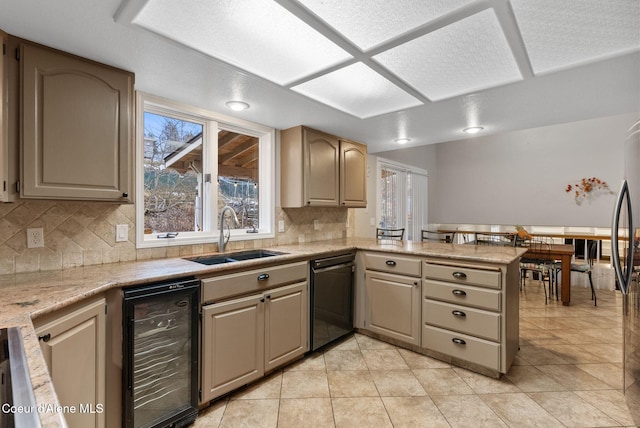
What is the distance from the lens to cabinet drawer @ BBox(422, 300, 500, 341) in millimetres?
2232

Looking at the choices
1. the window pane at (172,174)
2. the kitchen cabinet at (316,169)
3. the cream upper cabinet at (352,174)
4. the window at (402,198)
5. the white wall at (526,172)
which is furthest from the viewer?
the white wall at (526,172)

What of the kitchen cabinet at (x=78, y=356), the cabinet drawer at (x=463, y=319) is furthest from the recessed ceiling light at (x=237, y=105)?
the cabinet drawer at (x=463, y=319)

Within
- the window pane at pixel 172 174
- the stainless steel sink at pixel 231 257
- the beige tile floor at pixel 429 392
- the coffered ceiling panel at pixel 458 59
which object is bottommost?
the beige tile floor at pixel 429 392

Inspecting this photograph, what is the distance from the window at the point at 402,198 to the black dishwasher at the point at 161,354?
345 cm

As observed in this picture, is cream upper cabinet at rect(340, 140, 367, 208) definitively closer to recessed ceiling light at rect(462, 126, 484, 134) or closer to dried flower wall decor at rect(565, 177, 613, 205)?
recessed ceiling light at rect(462, 126, 484, 134)

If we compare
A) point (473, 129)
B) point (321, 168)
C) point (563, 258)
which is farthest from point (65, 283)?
point (563, 258)

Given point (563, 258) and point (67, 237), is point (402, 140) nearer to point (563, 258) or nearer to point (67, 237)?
point (563, 258)

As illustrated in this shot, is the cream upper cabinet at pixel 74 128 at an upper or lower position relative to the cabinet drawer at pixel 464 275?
upper

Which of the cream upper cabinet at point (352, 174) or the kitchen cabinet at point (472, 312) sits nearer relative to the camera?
the kitchen cabinet at point (472, 312)

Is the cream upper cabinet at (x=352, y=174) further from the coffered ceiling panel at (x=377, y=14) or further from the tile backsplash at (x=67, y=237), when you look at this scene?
the coffered ceiling panel at (x=377, y=14)

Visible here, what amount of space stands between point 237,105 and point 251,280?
1.39 m

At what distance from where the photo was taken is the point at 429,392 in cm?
210

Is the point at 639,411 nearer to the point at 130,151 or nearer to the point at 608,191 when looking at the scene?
the point at 130,151

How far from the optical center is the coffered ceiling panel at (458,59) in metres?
1.47
